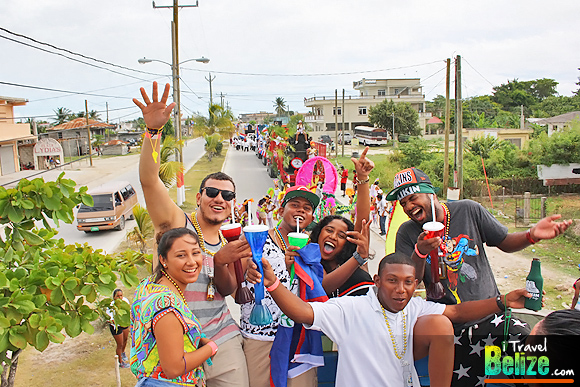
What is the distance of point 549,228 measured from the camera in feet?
9.57

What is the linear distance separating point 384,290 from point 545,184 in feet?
70.5

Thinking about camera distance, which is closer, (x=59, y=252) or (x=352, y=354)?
(x=352, y=354)

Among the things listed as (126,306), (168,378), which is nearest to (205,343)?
(168,378)

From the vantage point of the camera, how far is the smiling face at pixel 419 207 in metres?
3.37

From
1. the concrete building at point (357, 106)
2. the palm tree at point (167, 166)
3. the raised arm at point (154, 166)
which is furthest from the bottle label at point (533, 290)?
the concrete building at point (357, 106)

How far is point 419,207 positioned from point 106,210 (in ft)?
46.1

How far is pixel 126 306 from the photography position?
385 cm

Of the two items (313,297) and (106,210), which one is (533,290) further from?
(106,210)

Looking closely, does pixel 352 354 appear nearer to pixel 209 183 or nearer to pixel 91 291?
pixel 209 183

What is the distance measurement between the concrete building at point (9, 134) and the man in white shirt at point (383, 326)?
3426 centimetres

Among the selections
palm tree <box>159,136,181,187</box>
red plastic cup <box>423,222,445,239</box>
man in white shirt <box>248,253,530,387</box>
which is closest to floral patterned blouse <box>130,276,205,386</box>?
man in white shirt <box>248,253,530,387</box>

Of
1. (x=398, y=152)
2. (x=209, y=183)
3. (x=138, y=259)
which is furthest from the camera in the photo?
(x=398, y=152)

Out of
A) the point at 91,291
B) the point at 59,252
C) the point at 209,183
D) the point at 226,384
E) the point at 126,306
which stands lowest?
the point at 226,384

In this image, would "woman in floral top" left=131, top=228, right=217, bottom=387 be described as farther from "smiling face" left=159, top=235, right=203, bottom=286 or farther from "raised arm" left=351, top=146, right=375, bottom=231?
"raised arm" left=351, top=146, right=375, bottom=231
